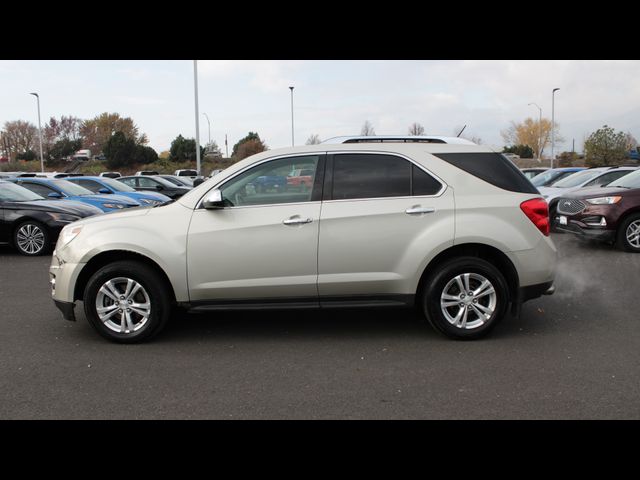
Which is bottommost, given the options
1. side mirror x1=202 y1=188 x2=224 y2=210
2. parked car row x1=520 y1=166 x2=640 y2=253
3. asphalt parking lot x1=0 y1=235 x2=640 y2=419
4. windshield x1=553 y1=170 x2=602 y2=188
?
asphalt parking lot x1=0 y1=235 x2=640 y2=419

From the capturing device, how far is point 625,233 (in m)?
10.5

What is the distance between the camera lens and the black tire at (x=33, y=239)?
36.4ft

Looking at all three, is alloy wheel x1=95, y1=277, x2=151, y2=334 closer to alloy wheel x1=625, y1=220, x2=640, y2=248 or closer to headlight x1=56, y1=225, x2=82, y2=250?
headlight x1=56, y1=225, x2=82, y2=250

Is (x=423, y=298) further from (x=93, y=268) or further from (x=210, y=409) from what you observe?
(x=93, y=268)

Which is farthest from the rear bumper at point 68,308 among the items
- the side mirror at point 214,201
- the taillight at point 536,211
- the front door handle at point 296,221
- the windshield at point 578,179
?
the windshield at point 578,179

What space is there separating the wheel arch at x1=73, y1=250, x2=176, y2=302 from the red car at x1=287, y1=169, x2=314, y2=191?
1435mm

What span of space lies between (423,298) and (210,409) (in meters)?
2.28

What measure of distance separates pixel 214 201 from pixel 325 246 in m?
1.07

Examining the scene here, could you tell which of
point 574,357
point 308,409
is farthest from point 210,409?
point 574,357

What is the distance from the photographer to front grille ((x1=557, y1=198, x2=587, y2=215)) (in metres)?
10.8

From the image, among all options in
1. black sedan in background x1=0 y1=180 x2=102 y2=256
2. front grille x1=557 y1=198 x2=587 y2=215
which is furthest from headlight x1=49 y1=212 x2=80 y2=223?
front grille x1=557 y1=198 x2=587 y2=215

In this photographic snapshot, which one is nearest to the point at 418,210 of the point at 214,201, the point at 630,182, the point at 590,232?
the point at 214,201

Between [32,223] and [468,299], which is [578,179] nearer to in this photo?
[468,299]

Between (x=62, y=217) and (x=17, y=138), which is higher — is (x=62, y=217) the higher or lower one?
the lower one
